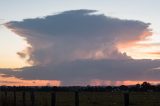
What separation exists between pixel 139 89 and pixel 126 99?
138546mm

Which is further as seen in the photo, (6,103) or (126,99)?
(6,103)

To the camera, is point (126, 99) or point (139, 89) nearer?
point (126, 99)

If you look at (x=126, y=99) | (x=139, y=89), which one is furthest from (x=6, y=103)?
(x=139, y=89)

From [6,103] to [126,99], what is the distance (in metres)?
22.6

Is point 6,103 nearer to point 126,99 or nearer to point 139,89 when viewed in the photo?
point 126,99

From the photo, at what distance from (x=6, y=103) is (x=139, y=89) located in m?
119

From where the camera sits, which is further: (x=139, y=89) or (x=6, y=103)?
(x=139, y=89)

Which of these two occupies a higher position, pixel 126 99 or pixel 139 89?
pixel 139 89

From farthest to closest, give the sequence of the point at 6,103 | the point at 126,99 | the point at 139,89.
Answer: the point at 139,89
the point at 6,103
the point at 126,99

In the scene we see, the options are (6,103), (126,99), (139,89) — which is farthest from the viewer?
(139,89)

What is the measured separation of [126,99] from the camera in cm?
1733

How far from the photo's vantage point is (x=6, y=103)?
126 feet

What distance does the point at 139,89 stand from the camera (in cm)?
15438
